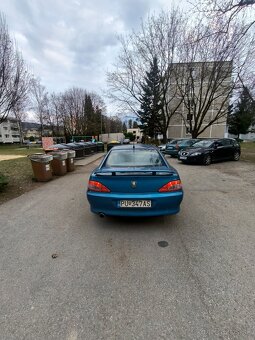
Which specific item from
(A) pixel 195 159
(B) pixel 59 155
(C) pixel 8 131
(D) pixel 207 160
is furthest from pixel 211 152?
(C) pixel 8 131

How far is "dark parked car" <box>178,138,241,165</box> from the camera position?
38.5ft

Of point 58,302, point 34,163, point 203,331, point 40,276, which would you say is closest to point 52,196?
point 34,163

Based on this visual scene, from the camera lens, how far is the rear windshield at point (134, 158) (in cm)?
398

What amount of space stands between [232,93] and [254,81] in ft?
18.5

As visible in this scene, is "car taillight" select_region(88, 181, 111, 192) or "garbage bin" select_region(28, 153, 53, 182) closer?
"car taillight" select_region(88, 181, 111, 192)

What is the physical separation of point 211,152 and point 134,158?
9.33 metres

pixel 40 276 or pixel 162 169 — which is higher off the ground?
pixel 162 169

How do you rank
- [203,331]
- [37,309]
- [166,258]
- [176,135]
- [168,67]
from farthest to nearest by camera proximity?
[176,135], [168,67], [166,258], [37,309], [203,331]

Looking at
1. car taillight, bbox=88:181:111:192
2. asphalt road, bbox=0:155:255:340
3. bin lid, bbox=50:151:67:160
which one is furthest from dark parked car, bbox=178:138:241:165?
car taillight, bbox=88:181:111:192

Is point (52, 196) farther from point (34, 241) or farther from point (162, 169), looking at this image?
point (162, 169)

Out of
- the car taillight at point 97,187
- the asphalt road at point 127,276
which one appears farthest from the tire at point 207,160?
the car taillight at point 97,187

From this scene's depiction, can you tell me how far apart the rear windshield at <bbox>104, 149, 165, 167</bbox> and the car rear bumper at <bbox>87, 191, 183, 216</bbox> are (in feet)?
2.60

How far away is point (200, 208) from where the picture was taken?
4.71m

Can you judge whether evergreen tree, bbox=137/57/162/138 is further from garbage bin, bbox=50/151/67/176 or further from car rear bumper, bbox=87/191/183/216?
car rear bumper, bbox=87/191/183/216
